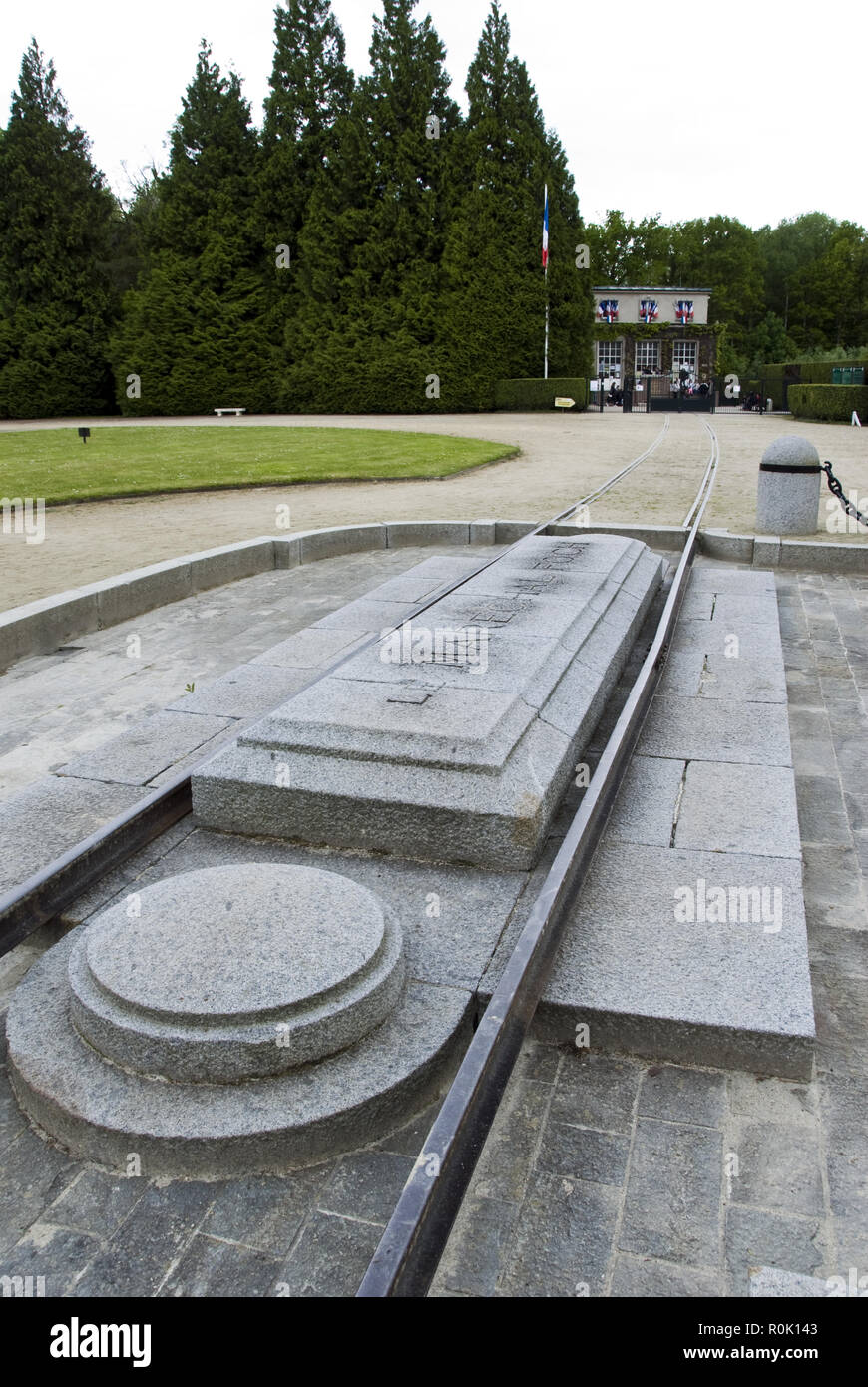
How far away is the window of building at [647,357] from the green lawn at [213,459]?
30.7 meters

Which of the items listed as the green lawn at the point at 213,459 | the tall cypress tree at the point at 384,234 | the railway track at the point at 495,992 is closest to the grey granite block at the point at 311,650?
the railway track at the point at 495,992

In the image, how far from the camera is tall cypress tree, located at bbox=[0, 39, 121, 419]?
3725 centimetres

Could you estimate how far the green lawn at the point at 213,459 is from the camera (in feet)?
56.1

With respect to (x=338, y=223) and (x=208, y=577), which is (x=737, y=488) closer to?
(x=208, y=577)

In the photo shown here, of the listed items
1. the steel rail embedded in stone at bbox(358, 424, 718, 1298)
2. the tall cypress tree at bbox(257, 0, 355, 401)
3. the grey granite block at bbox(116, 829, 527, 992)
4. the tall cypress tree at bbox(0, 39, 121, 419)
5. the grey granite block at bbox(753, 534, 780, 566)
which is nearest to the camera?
the steel rail embedded in stone at bbox(358, 424, 718, 1298)

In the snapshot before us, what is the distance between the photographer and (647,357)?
53.6 meters

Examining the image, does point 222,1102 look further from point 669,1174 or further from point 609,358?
point 609,358

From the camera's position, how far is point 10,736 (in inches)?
244

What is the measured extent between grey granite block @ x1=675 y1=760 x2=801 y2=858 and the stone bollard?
7.90m

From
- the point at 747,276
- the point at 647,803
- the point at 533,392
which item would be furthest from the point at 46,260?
the point at 747,276

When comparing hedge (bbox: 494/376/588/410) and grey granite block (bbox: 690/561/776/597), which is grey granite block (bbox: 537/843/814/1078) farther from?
hedge (bbox: 494/376/588/410)

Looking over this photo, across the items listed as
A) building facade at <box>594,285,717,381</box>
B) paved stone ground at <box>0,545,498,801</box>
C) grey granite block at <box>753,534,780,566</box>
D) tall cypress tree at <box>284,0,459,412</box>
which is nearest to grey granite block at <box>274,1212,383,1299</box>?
paved stone ground at <box>0,545,498,801</box>

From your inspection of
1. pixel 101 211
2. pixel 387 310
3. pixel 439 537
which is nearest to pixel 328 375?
pixel 387 310

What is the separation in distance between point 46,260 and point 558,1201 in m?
42.0
